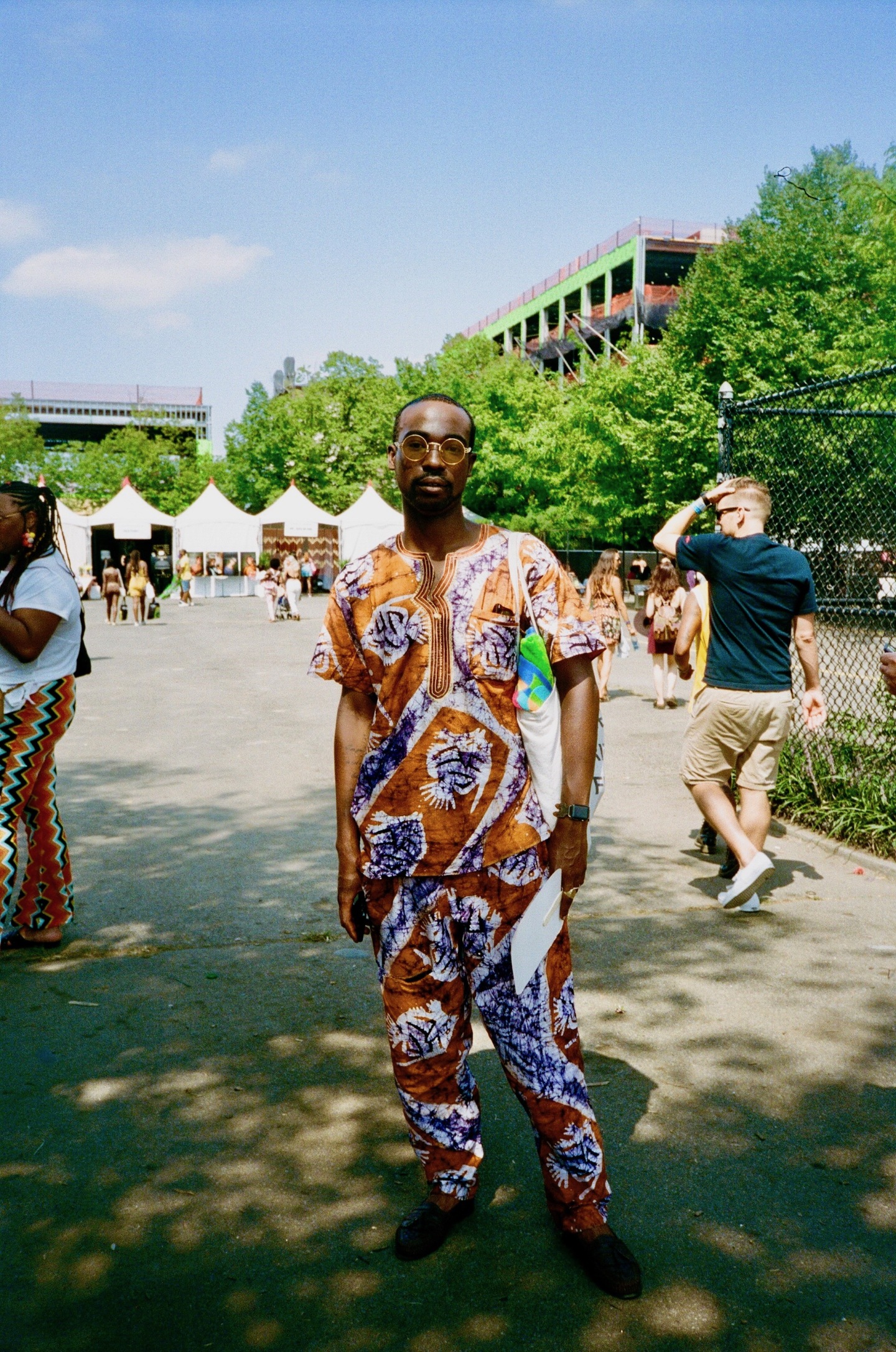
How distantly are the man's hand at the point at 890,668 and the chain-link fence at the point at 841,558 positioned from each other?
1805 millimetres

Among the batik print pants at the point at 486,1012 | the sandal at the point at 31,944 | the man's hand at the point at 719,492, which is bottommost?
the sandal at the point at 31,944

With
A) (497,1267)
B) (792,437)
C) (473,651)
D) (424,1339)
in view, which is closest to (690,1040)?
(497,1267)

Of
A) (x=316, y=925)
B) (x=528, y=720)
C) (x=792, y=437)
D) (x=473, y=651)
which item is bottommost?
(x=316, y=925)

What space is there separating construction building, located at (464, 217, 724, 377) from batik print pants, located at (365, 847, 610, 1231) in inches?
1685

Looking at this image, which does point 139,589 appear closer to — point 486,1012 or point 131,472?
point 486,1012

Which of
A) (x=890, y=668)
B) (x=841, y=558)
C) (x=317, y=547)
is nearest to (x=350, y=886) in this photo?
(x=890, y=668)

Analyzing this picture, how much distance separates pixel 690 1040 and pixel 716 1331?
1550mm

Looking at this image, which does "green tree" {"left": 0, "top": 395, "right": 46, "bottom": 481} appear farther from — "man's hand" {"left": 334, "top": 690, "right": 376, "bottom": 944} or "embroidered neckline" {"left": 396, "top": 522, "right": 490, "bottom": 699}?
"embroidered neckline" {"left": 396, "top": 522, "right": 490, "bottom": 699}

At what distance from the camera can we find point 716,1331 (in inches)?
99.2

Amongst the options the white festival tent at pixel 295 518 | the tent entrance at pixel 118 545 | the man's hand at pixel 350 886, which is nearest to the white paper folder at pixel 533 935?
the man's hand at pixel 350 886

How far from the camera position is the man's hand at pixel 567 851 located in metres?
2.76

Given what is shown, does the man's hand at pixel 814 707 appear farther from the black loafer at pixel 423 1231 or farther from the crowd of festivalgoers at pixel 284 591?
the crowd of festivalgoers at pixel 284 591

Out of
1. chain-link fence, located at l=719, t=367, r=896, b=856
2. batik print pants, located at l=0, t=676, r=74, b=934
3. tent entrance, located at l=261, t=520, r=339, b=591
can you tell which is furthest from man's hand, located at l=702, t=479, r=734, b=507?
tent entrance, located at l=261, t=520, r=339, b=591

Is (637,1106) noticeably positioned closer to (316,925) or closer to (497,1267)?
(497,1267)
